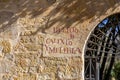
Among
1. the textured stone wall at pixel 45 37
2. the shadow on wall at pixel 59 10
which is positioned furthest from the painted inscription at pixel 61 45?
the shadow on wall at pixel 59 10

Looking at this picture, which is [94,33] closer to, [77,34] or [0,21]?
[77,34]

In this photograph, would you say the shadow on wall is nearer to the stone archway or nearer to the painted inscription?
the painted inscription

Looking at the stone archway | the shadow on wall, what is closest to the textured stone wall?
the shadow on wall

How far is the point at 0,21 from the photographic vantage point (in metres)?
5.76

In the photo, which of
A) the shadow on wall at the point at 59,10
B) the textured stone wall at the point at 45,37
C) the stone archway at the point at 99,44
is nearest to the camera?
the textured stone wall at the point at 45,37

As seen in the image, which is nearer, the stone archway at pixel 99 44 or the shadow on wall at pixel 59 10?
the shadow on wall at pixel 59 10

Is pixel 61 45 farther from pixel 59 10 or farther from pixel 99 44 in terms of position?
pixel 99 44

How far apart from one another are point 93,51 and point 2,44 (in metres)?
1.73

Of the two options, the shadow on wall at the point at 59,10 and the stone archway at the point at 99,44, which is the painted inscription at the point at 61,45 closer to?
the shadow on wall at the point at 59,10

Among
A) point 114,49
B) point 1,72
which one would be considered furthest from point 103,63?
point 1,72

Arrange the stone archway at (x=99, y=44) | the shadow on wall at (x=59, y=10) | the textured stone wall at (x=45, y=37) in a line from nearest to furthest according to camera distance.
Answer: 1. the textured stone wall at (x=45, y=37)
2. the shadow on wall at (x=59, y=10)
3. the stone archway at (x=99, y=44)

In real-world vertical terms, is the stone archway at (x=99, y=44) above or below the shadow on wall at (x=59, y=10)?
below

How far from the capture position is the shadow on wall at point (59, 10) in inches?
229

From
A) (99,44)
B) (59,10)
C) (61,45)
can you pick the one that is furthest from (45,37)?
(99,44)
